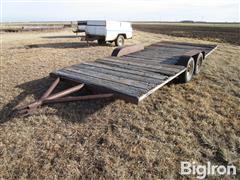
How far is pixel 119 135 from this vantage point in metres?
3.65

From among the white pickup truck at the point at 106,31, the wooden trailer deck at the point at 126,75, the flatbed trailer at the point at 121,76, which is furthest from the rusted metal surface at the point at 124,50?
the white pickup truck at the point at 106,31

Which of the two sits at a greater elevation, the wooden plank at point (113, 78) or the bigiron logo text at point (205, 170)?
the wooden plank at point (113, 78)

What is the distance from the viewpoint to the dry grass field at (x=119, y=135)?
300 centimetres

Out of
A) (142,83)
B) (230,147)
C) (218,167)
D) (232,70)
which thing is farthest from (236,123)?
(232,70)

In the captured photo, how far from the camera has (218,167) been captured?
3.05 meters

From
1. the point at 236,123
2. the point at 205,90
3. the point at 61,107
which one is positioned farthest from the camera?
the point at 205,90

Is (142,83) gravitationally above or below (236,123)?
above

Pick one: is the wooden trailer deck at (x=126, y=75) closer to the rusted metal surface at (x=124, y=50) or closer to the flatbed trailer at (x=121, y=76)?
the flatbed trailer at (x=121, y=76)

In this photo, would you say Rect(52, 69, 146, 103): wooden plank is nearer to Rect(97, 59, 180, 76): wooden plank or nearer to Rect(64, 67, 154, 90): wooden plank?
Rect(64, 67, 154, 90): wooden plank

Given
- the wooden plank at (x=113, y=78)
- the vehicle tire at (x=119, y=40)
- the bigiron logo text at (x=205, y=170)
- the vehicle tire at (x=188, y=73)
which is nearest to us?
the bigiron logo text at (x=205, y=170)

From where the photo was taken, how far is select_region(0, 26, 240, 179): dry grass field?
3.00 meters

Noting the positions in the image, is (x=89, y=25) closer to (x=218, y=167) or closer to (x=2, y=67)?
(x=2, y=67)

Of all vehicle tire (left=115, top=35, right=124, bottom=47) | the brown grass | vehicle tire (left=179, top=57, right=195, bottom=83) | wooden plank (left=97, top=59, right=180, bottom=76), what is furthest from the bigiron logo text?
the brown grass

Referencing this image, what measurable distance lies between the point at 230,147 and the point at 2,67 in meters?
6.83
